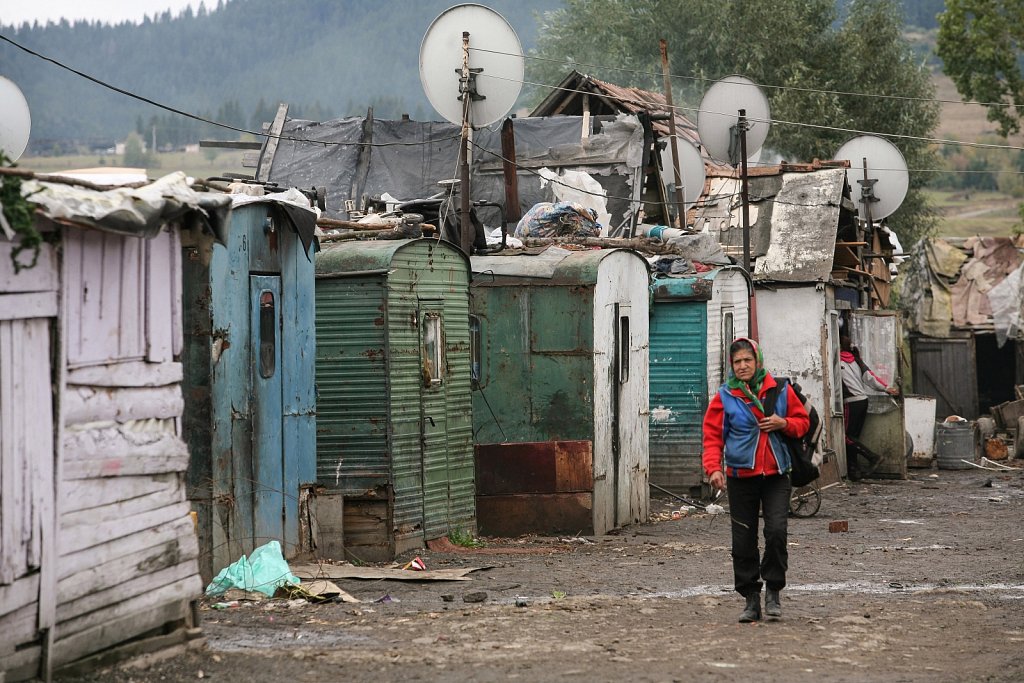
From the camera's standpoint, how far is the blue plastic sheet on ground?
8.88 meters

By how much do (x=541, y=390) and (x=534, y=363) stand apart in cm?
27

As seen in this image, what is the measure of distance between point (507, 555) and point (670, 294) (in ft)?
17.0

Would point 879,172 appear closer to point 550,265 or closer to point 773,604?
point 550,265

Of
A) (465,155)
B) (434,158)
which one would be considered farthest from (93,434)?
(434,158)

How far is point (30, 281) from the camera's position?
19.4 ft

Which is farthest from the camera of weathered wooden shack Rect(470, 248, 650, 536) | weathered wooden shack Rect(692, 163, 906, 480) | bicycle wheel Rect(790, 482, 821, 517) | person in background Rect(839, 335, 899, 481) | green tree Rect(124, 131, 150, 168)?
green tree Rect(124, 131, 150, 168)

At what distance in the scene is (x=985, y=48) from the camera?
2959cm

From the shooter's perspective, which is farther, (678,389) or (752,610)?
(678,389)

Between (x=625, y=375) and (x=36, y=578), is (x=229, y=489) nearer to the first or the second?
(x=36, y=578)

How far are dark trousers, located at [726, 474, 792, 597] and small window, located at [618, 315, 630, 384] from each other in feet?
17.0

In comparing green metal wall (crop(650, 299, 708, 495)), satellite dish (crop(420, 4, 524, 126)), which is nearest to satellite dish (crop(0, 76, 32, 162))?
satellite dish (crop(420, 4, 524, 126))

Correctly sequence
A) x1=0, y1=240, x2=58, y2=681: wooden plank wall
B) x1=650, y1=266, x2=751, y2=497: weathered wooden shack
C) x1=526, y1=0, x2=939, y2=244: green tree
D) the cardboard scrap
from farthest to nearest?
x1=526, y1=0, x2=939, y2=244: green tree → x1=650, y1=266, x2=751, y2=497: weathered wooden shack → the cardboard scrap → x1=0, y1=240, x2=58, y2=681: wooden plank wall

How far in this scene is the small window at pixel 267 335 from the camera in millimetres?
9500

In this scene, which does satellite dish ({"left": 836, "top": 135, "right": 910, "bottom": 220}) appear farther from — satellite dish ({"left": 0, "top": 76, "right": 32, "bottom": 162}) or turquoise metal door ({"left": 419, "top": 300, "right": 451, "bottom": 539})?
satellite dish ({"left": 0, "top": 76, "right": 32, "bottom": 162})
